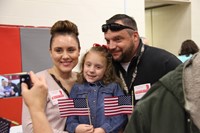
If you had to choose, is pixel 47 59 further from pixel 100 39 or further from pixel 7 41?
pixel 100 39

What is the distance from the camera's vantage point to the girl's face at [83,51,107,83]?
2.01 meters

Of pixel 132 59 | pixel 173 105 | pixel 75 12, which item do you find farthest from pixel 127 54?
pixel 75 12

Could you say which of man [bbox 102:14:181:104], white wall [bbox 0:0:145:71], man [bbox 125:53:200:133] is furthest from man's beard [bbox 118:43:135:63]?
white wall [bbox 0:0:145:71]

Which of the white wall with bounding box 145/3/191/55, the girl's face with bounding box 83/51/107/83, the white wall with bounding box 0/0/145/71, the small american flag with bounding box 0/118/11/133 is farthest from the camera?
the white wall with bounding box 145/3/191/55

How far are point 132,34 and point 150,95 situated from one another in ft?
4.42

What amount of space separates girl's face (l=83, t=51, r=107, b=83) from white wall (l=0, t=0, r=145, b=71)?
236 centimetres

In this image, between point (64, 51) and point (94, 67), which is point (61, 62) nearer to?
point (64, 51)

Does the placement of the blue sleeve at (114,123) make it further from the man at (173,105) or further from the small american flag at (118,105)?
the man at (173,105)

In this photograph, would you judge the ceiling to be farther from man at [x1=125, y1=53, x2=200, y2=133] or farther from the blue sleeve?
man at [x1=125, y1=53, x2=200, y2=133]

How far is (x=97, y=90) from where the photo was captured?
196cm

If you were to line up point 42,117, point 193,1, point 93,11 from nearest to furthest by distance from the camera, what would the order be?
point 42,117
point 93,11
point 193,1

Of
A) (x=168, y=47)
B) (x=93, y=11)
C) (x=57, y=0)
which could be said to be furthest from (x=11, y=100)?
(x=168, y=47)

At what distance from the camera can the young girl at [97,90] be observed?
1848 mm

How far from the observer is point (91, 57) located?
205 centimetres
